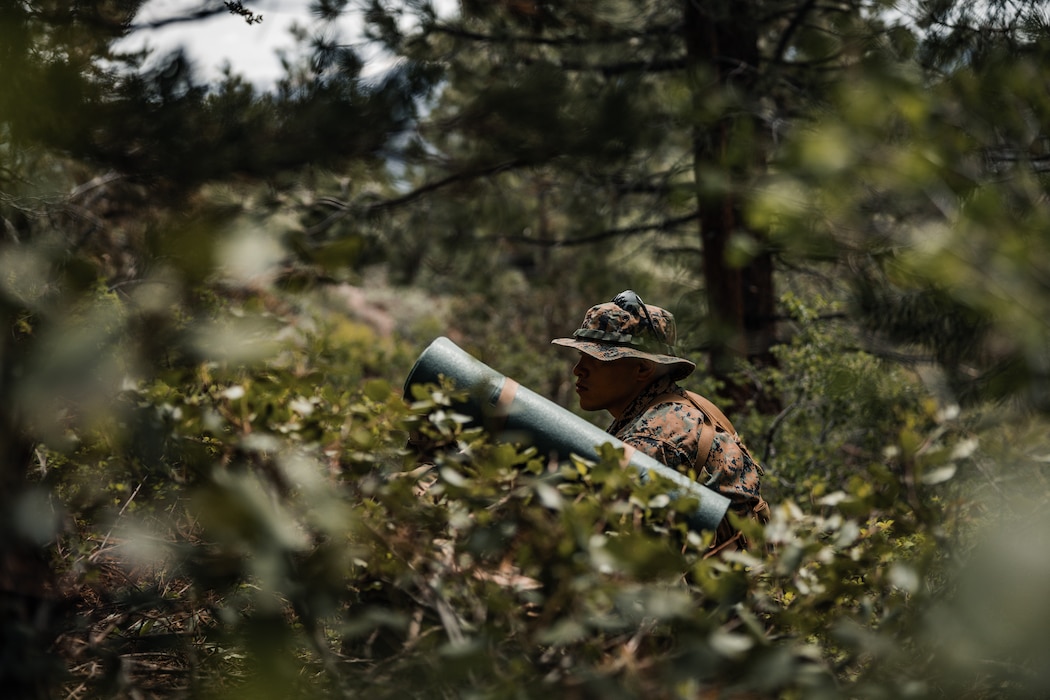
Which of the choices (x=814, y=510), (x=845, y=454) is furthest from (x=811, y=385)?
(x=814, y=510)

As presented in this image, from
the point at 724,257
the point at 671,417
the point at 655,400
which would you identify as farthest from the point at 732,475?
the point at 724,257

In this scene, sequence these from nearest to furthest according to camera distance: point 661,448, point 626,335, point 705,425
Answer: point 661,448, point 705,425, point 626,335

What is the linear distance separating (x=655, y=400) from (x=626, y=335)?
26 centimetres

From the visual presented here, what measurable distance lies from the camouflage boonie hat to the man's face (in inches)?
2.1

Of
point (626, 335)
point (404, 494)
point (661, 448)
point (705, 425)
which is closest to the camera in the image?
point (404, 494)

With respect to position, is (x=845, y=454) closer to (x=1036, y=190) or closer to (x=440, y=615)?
(x=1036, y=190)

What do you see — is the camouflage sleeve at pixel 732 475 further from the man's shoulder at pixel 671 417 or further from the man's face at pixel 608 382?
the man's face at pixel 608 382

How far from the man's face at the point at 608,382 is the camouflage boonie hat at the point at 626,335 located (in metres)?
0.05

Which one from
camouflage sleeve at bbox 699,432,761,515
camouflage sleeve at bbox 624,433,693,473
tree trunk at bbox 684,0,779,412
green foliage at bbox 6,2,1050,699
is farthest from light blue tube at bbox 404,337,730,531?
tree trunk at bbox 684,0,779,412

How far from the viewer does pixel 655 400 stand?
3.27 m

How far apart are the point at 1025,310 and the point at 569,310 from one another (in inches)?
420

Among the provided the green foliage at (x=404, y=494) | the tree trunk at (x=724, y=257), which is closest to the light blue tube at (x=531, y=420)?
the green foliage at (x=404, y=494)

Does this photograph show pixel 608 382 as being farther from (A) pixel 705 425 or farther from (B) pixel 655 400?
(A) pixel 705 425

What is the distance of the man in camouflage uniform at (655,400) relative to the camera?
3012 mm
